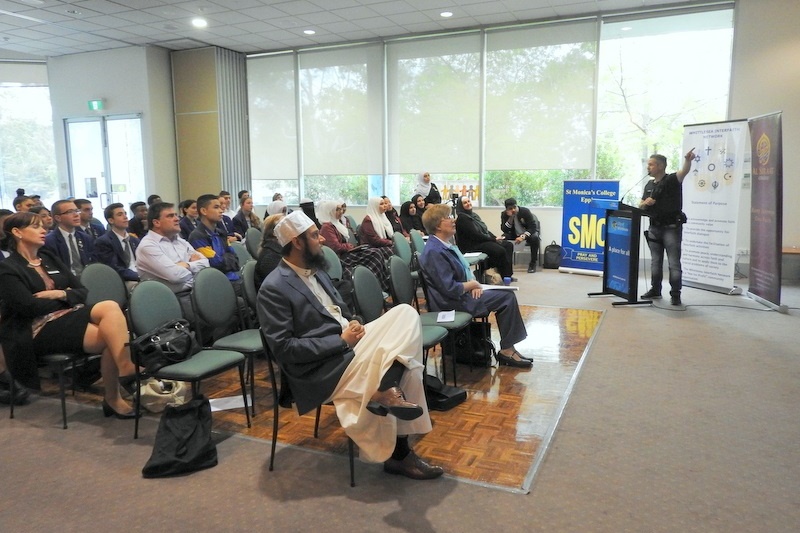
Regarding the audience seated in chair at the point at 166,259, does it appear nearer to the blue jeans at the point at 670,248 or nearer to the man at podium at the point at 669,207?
the man at podium at the point at 669,207

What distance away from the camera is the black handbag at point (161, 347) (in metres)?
2.93

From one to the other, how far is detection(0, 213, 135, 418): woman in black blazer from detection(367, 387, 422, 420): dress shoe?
164 centimetres

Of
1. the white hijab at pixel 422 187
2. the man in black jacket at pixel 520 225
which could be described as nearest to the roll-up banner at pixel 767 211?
the man in black jacket at pixel 520 225

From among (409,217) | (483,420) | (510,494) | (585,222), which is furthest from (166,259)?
(585,222)

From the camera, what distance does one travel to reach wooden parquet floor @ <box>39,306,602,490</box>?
108 inches

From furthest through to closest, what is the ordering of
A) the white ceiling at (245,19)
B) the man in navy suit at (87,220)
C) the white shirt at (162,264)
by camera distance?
the white ceiling at (245,19) → the man in navy suit at (87,220) → the white shirt at (162,264)

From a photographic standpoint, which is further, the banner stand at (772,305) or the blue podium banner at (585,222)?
the blue podium banner at (585,222)

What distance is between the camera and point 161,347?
2932 mm

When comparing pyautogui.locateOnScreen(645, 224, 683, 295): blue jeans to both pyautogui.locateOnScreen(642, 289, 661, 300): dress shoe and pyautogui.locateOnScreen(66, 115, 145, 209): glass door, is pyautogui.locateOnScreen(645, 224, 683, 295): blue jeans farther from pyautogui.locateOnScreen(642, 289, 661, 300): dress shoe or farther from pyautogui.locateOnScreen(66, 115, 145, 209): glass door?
pyautogui.locateOnScreen(66, 115, 145, 209): glass door

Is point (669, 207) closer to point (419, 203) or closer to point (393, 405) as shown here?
point (419, 203)

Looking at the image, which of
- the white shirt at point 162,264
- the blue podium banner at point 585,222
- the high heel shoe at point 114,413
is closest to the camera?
the high heel shoe at point 114,413

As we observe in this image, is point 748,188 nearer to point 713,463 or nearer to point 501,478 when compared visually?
point 713,463

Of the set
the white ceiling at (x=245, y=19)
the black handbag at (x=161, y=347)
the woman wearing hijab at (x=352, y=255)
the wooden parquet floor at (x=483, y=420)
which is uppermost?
the white ceiling at (x=245, y=19)

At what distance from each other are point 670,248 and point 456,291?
11.4 ft
